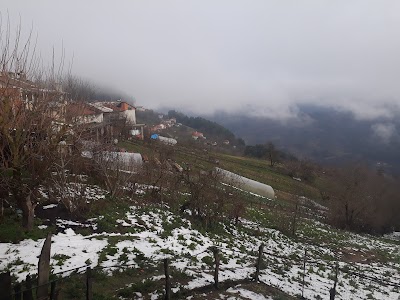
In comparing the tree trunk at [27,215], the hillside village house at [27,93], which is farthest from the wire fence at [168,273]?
the hillside village house at [27,93]

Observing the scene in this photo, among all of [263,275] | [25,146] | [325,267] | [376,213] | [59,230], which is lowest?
[376,213]

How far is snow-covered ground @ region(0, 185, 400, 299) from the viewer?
31.0 feet

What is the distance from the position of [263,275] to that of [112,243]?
5.07 metres

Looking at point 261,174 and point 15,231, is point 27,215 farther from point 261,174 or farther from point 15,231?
point 261,174

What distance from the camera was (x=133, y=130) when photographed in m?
63.6

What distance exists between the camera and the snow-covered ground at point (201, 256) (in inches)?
372

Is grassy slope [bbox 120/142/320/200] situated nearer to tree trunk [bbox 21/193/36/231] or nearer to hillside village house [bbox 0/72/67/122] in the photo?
hillside village house [bbox 0/72/67/122]

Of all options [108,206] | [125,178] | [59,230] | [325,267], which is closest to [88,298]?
[59,230]

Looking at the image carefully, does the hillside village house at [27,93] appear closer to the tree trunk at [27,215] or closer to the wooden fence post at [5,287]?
the tree trunk at [27,215]

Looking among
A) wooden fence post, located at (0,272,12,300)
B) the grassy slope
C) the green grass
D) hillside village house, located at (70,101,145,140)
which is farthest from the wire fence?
the grassy slope

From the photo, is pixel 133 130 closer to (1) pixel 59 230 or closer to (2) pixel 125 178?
(2) pixel 125 178

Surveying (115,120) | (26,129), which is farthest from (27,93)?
(115,120)

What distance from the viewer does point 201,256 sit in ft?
38.9

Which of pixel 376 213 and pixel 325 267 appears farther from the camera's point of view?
pixel 376 213
